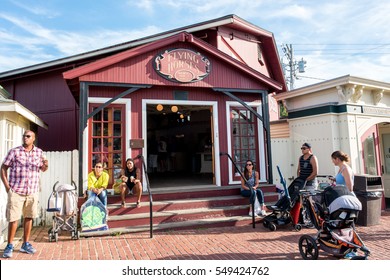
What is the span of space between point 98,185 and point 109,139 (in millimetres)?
1402

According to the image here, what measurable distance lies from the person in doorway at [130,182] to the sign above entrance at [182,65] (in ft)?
7.72

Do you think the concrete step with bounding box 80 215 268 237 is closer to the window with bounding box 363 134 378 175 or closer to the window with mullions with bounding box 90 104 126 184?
the window with mullions with bounding box 90 104 126 184

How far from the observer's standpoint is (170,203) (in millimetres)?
6133

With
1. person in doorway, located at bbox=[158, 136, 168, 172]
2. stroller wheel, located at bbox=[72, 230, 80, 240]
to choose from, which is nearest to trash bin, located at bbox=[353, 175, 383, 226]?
stroller wheel, located at bbox=[72, 230, 80, 240]

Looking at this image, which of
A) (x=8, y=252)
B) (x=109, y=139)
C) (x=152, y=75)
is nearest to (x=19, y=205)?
(x=8, y=252)

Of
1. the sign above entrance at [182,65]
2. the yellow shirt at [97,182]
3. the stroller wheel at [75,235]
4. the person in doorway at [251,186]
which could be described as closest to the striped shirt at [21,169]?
the stroller wheel at [75,235]

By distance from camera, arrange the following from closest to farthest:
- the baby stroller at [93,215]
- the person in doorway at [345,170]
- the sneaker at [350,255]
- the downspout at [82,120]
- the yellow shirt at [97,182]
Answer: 1. the sneaker at [350,255]
2. the person in doorway at [345,170]
3. the baby stroller at [93,215]
4. the yellow shirt at [97,182]
5. the downspout at [82,120]

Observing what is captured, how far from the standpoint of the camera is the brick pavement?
13.7 feet

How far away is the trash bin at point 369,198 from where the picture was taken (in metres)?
6.01

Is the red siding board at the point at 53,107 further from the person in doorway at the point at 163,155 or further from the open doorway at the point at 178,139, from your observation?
the person in doorway at the point at 163,155

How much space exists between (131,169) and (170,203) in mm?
1137

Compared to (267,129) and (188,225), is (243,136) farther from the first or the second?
(188,225)

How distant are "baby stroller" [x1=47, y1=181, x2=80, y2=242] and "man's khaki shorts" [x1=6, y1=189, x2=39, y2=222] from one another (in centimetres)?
57

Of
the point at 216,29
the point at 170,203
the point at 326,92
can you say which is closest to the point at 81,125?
the point at 170,203
